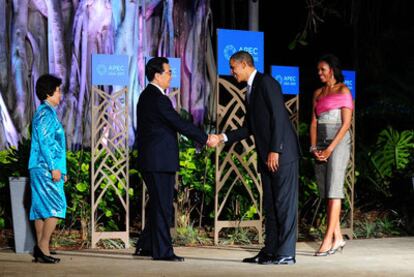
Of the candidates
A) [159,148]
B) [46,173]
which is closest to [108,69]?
[159,148]

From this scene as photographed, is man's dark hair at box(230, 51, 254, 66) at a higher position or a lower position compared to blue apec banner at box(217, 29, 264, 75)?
lower

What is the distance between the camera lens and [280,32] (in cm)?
2336

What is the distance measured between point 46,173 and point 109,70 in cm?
182

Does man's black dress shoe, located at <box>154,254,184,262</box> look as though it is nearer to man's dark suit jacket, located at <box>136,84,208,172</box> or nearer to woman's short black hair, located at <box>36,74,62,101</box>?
man's dark suit jacket, located at <box>136,84,208,172</box>

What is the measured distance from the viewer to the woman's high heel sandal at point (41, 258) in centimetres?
981

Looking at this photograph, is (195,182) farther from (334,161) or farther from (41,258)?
(41,258)

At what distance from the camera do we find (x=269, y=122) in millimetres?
9734

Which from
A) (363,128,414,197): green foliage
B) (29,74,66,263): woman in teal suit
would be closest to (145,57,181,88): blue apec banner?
(29,74,66,263): woman in teal suit

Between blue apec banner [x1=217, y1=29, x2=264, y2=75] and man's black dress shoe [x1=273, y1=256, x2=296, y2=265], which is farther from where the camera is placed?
blue apec banner [x1=217, y1=29, x2=264, y2=75]

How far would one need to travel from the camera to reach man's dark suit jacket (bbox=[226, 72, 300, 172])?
379 inches

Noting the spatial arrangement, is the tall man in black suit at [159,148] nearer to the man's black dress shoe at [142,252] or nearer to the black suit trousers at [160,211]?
the black suit trousers at [160,211]

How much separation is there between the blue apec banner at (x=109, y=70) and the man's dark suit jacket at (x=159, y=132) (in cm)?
126

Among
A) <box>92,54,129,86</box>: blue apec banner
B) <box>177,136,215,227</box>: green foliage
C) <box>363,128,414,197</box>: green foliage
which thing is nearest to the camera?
Answer: <box>92,54,129,86</box>: blue apec banner

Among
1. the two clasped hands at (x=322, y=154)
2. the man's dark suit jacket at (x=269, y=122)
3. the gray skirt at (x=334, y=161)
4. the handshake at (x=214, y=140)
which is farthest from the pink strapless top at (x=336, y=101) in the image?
the handshake at (x=214, y=140)
